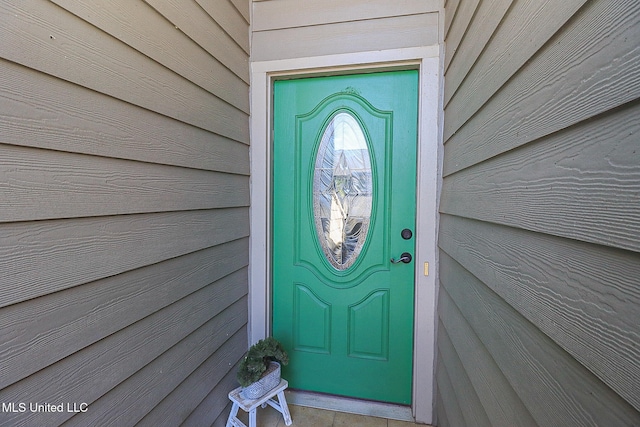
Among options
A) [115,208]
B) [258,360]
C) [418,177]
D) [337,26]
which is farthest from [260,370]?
[337,26]

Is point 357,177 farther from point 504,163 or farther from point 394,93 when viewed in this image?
point 504,163

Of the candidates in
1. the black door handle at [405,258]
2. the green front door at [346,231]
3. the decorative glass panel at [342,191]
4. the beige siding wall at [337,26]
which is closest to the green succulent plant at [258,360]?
the green front door at [346,231]

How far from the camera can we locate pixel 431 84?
150 centimetres

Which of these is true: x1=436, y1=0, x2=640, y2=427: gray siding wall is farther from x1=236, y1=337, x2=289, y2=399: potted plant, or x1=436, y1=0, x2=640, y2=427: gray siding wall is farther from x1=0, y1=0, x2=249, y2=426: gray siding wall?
x1=0, y1=0, x2=249, y2=426: gray siding wall

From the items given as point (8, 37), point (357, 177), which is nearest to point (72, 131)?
point (8, 37)

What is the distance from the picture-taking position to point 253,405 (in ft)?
4.45

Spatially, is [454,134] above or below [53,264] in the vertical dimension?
above

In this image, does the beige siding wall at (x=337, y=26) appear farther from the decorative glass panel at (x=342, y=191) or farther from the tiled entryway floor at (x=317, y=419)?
the tiled entryway floor at (x=317, y=419)

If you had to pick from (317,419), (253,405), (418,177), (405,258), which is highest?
(418,177)

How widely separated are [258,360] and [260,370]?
0.05 m

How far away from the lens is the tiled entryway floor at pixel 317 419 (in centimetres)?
156

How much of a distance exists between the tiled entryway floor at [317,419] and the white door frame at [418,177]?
21 centimetres

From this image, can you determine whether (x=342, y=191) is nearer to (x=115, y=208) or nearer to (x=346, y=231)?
(x=346, y=231)

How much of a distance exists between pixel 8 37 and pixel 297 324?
166cm
